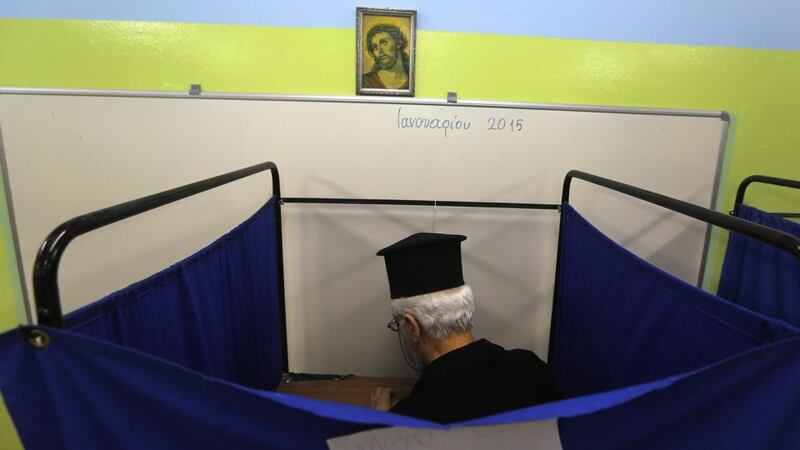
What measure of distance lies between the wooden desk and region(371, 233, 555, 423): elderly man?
0.60 meters

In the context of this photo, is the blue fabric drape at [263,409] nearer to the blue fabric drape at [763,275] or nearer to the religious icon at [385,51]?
the blue fabric drape at [763,275]

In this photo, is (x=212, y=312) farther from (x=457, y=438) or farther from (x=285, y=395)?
(x=457, y=438)

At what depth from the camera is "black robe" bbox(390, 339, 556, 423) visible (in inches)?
27.0

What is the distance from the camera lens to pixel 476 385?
0.72m

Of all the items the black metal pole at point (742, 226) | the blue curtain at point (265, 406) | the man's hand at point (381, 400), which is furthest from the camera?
the man's hand at point (381, 400)

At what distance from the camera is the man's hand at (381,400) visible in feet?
3.96

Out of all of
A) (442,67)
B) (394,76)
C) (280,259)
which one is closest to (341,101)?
(394,76)

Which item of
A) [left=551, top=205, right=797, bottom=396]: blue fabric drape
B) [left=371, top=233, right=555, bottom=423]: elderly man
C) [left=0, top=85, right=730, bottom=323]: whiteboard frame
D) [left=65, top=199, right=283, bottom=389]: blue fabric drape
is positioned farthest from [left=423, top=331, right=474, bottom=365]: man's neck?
[left=0, top=85, right=730, bottom=323]: whiteboard frame

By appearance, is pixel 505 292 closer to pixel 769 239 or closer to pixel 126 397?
pixel 769 239

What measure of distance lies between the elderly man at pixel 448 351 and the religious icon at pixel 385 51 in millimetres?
679

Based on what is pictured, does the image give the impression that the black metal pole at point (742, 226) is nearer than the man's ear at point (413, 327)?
Yes

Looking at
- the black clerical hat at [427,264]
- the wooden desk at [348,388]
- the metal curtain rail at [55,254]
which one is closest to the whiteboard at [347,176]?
the wooden desk at [348,388]

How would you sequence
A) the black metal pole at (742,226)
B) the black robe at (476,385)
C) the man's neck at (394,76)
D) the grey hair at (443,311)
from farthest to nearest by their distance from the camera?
the man's neck at (394,76) < the grey hair at (443,311) < the black robe at (476,385) < the black metal pole at (742,226)

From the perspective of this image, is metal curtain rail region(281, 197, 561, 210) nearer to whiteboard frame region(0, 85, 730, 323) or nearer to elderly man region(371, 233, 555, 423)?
whiteboard frame region(0, 85, 730, 323)
